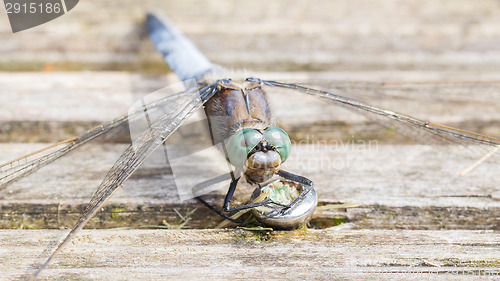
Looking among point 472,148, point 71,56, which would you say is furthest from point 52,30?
point 472,148

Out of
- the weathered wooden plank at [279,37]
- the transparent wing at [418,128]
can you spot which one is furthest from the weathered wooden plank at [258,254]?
the weathered wooden plank at [279,37]

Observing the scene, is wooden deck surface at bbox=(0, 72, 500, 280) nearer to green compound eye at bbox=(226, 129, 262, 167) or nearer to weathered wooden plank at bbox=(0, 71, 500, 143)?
weathered wooden plank at bbox=(0, 71, 500, 143)

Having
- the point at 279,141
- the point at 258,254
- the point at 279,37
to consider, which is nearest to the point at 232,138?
the point at 279,141

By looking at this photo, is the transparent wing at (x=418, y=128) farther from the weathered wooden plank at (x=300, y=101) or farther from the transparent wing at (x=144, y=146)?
the transparent wing at (x=144, y=146)

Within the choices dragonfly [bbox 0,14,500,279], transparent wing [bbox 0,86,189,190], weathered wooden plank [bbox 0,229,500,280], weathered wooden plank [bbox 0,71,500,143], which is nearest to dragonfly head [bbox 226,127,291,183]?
dragonfly [bbox 0,14,500,279]

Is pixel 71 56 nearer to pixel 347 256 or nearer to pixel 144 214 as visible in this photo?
pixel 144 214

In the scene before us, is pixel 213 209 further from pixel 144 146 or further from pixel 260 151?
pixel 144 146
